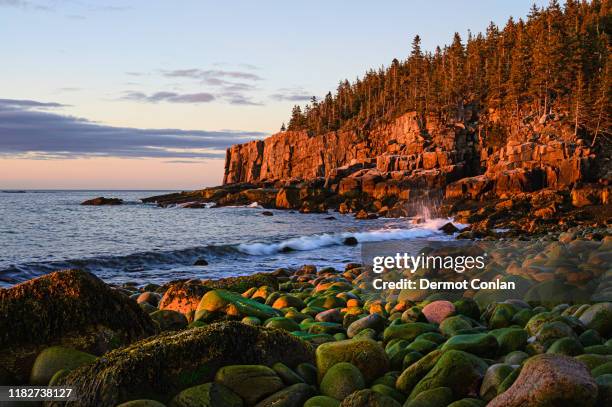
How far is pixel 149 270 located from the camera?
1917cm

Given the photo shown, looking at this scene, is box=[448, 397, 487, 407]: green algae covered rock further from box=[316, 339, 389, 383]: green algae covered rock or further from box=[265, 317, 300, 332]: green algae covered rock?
box=[265, 317, 300, 332]: green algae covered rock

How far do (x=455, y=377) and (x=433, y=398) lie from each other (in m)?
0.33

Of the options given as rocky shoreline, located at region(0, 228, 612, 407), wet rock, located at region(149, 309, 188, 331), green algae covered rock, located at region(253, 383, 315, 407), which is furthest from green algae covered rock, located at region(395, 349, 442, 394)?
wet rock, located at region(149, 309, 188, 331)

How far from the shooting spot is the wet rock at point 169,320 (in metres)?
6.09

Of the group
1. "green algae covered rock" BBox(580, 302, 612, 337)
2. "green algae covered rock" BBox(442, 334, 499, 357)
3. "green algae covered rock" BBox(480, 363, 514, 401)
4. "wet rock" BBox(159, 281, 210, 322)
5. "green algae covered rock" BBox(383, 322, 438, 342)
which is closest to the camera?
"green algae covered rock" BBox(480, 363, 514, 401)

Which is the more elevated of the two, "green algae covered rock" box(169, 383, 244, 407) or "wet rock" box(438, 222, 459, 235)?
"green algae covered rock" box(169, 383, 244, 407)

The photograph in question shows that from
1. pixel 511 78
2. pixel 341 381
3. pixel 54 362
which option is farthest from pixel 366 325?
pixel 511 78

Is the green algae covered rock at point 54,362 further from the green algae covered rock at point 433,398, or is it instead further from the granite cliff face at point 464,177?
the granite cliff face at point 464,177

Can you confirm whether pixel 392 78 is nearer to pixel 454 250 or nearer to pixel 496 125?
pixel 496 125

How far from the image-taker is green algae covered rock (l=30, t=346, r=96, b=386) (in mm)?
4452

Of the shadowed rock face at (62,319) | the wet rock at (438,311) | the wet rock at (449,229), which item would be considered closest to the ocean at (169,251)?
the wet rock at (449,229)

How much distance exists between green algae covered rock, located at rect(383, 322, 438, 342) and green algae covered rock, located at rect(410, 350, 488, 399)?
4.60 feet

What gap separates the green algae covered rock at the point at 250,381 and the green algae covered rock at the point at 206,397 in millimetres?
61

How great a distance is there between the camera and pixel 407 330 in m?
5.47
